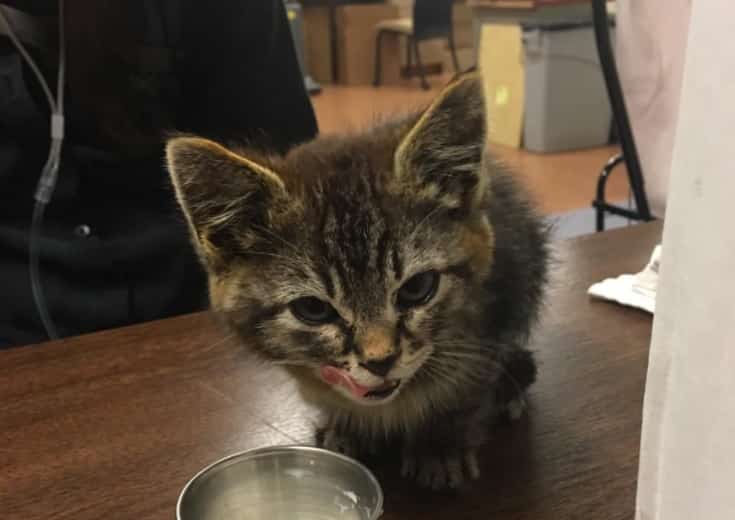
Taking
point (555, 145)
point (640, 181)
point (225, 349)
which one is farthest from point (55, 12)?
point (555, 145)

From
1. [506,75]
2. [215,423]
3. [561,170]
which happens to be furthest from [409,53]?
[215,423]

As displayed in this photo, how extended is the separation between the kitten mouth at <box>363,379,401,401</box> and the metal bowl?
0.08m

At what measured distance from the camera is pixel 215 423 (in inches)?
32.1

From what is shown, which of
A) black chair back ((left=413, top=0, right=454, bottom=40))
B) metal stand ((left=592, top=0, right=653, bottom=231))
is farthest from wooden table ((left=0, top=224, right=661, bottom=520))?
black chair back ((left=413, top=0, right=454, bottom=40))

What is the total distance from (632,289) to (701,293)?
646 mm

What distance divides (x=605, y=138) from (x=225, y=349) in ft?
12.7

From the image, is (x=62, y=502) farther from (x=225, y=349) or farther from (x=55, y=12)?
(x=55, y=12)

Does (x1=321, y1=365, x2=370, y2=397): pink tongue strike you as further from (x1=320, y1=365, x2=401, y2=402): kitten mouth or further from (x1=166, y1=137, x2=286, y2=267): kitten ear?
(x1=166, y1=137, x2=286, y2=267): kitten ear

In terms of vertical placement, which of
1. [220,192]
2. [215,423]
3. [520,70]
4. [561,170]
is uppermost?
[220,192]

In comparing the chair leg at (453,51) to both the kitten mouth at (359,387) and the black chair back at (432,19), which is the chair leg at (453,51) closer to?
the black chair back at (432,19)

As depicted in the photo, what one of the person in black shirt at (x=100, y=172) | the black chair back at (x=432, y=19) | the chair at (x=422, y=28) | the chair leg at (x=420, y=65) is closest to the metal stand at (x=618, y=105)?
the person in black shirt at (x=100, y=172)

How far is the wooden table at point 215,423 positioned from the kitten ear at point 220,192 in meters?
0.20

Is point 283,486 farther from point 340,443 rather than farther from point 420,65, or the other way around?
point 420,65

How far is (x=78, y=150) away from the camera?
48.5 inches
